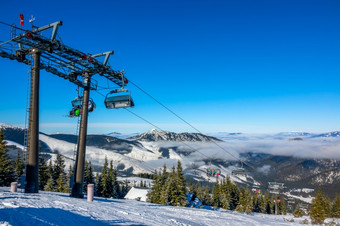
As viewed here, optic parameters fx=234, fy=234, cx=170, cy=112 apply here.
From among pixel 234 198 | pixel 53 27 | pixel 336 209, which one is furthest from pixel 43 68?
pixel 336 209

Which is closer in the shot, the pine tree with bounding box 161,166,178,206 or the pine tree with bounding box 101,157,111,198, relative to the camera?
the pine tree with bounding box 161,166,178,206

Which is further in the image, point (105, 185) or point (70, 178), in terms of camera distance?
point (105, 185)

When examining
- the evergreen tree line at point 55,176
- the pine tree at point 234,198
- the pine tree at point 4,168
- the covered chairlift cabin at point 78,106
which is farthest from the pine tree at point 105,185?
the covered chairlift cabin at point 78,106

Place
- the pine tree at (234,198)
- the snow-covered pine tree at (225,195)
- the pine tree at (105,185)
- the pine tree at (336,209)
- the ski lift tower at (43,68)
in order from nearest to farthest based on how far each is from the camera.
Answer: the ski lift tower at (43,68) < the pine tree at (105,185) < the pine tree at (336,209) < the snow-covered pine tree at (225,195) < the pine tree at (234,198)

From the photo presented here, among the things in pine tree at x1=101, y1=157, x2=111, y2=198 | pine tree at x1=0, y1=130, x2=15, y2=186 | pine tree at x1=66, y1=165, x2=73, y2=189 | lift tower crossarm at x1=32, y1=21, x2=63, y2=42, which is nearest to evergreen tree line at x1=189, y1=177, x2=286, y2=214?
pine tree at x1=101, y1=157, x2=111, y2=198

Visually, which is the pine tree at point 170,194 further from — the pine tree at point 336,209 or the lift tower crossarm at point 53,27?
the pine tree at point 336,209

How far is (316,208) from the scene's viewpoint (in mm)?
50094

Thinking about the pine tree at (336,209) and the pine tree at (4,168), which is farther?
the pine tree at (336,209)

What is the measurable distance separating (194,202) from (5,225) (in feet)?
199

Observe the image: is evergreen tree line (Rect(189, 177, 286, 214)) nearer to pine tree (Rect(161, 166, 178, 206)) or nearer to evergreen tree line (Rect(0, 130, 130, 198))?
pine tree (Rect(161, 166, 178, 206))

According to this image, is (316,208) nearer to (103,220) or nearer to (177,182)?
(177,182)

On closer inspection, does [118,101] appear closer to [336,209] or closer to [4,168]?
[4,168]

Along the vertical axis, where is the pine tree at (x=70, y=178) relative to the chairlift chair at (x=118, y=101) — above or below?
below

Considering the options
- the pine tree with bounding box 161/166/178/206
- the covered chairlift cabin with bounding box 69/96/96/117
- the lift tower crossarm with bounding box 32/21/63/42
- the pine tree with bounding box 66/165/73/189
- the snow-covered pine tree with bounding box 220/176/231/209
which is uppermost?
the lift tower crossarm with bounding box 32/21/63/42
